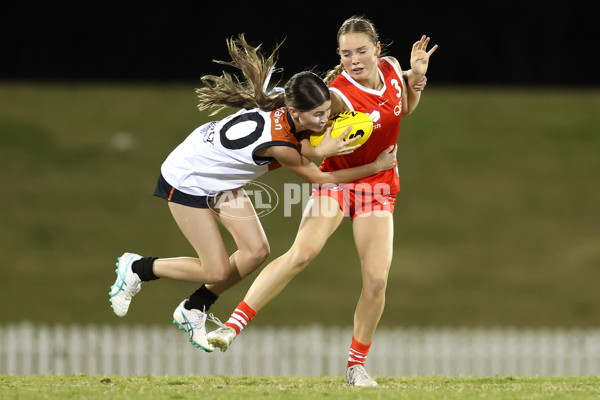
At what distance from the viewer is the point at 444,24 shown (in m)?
24.6

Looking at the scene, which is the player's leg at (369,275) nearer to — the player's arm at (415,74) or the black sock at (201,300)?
the player's arm at (415,74)

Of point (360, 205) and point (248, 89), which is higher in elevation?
point (248, 89)

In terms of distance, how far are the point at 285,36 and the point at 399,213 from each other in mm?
6591

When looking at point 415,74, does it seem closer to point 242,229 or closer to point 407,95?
point 407,95

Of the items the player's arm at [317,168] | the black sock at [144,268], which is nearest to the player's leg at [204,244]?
the black sock at [144,268]

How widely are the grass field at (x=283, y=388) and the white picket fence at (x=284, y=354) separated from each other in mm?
5210

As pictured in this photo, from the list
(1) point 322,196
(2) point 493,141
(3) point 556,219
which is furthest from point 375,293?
(2) point 493,141

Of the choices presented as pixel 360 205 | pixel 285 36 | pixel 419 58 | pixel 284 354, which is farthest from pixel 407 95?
pixel 285 36

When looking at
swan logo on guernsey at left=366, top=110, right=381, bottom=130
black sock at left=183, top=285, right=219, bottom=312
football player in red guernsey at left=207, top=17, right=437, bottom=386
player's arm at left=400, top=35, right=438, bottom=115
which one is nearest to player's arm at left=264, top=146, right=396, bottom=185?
football player in red guernsey at left=207, top=17, right=437, bottom=386

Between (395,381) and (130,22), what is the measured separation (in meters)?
19.1

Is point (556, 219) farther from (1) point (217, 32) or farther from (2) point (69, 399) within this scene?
(2) point (69, 399)

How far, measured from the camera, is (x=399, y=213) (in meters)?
19.2

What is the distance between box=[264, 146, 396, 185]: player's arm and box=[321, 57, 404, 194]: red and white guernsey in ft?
0.35

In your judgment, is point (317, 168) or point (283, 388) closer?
point (283, 388)
